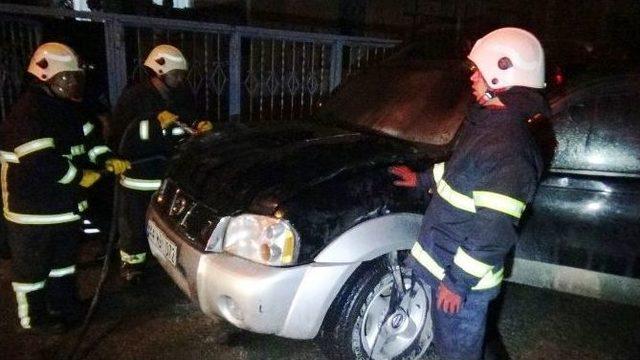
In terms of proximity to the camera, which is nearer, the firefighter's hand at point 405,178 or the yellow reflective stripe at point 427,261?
the yellow reflective stripe at point 427,261

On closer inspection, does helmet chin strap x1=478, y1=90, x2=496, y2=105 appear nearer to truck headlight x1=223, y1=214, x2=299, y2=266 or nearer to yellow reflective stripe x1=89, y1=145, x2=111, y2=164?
truck headlight x1=223, y1=214, x2=299, y2=266

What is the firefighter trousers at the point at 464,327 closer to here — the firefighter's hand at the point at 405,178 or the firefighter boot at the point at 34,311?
the firefighter's hand at the point at 405,178

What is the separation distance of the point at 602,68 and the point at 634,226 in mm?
976

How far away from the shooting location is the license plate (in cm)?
267

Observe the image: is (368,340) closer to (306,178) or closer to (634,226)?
(306,178)

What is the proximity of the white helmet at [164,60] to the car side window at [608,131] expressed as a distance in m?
2.77

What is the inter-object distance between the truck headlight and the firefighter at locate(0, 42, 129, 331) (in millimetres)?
1302

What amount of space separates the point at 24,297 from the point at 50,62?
1.45 m

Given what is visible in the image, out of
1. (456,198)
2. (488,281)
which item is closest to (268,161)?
(456,198)

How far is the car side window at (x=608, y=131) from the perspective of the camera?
2.76 meters

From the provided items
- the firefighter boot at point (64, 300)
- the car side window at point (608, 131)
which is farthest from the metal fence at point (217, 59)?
the firefighter boot at point (64, 300)

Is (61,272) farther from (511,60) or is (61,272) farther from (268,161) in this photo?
(511,60)

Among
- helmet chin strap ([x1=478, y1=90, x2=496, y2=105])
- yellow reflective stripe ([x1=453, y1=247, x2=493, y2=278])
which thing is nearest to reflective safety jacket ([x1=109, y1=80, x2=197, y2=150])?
helmet chin strap ([x1=478, y1=90, x2=496, y2=105])

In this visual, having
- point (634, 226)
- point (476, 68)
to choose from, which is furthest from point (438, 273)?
point (634, 226)
